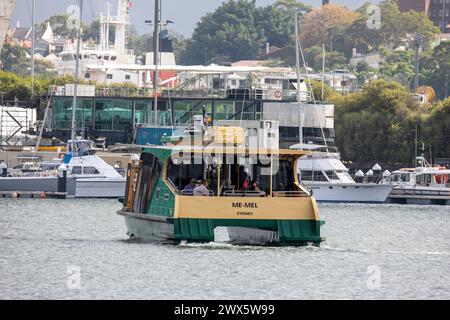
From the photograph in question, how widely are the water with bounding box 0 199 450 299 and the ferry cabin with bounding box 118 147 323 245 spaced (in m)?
0.56

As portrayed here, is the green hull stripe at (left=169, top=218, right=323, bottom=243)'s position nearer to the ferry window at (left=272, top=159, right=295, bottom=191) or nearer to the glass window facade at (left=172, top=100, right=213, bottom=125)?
the ferry window at (left=272, top=159, right=295, bottom=191)

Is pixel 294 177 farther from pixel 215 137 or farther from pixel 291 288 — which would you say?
pixel 291 288

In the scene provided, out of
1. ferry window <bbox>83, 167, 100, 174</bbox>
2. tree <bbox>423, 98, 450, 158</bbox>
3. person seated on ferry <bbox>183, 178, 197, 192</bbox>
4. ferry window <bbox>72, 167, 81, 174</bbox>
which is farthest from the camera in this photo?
tree <bbox>423, 98, 450, 158</bbox>

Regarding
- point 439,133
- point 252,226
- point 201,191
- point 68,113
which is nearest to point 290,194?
point 252,226

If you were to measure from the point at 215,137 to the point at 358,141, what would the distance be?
219ft

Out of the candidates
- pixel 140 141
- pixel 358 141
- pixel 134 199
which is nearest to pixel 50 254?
pixel 134 199

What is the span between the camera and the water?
4375cm

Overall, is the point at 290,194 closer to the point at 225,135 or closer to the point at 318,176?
the point at 225,135

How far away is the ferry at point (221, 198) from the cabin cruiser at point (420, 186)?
41.4m

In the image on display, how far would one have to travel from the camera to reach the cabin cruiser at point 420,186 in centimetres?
9581

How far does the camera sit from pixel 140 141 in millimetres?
97562

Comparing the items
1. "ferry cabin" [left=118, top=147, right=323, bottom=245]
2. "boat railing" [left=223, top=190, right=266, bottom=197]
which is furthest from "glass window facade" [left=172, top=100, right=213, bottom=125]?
"boat railing" [left=223, top=190, right=266, bottom=197]

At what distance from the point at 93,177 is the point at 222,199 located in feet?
139

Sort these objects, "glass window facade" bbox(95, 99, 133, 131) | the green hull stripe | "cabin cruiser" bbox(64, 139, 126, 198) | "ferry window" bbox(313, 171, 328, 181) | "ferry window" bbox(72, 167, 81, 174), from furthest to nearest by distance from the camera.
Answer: "glass window facade" bbox(95, 99, 133, 131), "ferry window" bbox(313, 171, 328, 181), "ferry window" bbox(72, 167, 81, 174), "cabin cruiser" bbox(64, 139, 126, 198), the green hull stripe
